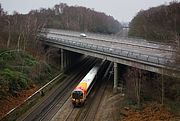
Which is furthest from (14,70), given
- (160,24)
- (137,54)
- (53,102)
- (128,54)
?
(160,24)

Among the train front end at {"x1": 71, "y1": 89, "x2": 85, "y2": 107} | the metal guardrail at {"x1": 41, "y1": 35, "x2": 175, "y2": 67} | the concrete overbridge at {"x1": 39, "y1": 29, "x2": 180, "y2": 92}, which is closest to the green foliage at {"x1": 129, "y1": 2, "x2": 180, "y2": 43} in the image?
the concrete overbridge at {"x1": 39, "y1": 29, "x2": 180, "y2": 92}

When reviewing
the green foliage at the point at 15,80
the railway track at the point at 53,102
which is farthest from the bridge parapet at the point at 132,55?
the green foliage at the point at 15,80

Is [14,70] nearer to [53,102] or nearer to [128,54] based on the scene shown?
[53,102]

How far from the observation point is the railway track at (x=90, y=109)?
3675 centimetres

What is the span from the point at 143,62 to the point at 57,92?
1860 cm

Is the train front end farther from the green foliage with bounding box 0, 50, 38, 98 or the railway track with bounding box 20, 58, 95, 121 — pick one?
the green foliage with bounding box 0, 50, 38, 98

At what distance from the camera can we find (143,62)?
1592 inches

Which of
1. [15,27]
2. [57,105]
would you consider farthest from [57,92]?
[15,27]

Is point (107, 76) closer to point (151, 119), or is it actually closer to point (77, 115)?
point (77, 115)

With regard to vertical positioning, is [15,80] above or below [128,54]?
below

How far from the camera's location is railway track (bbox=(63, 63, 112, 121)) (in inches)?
1447

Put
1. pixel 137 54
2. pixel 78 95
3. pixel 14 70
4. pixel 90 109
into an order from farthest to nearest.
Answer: pixel 14 70 < pixel 137 54 < pixel 78 95 < pixel 90 109

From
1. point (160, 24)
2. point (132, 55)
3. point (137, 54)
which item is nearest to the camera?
point (137, 54)

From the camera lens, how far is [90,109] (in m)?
40.2
